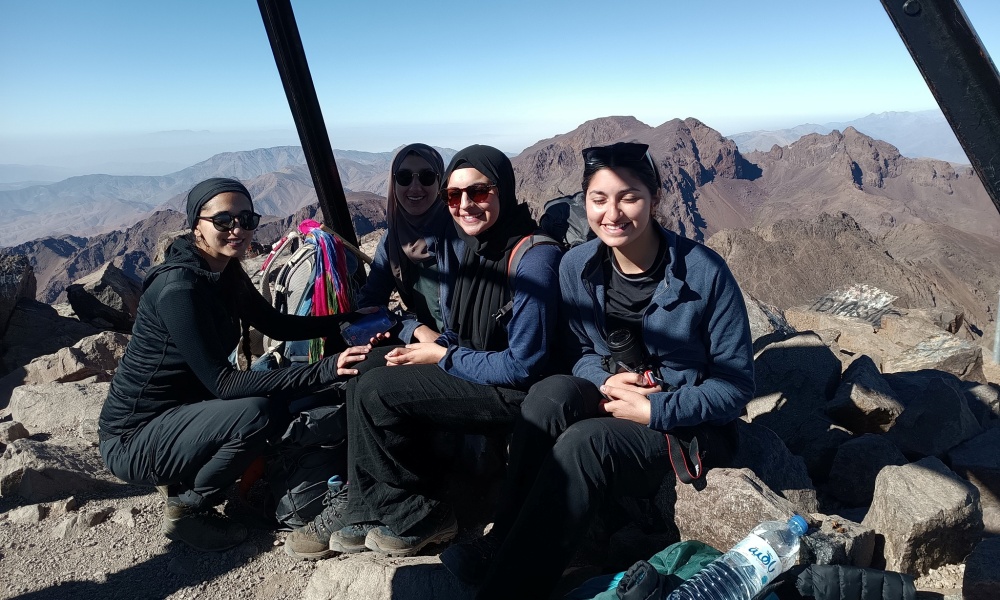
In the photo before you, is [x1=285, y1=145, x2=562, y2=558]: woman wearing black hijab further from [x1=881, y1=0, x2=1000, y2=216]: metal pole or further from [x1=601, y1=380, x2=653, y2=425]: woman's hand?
[x1=881, y1=0, x2=1000, y2=216]: metal pole

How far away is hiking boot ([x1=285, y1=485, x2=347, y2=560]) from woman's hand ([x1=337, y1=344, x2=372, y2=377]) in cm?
61

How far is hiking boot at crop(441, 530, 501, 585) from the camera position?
2.51 m

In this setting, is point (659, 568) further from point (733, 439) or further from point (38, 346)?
point (38, 346)

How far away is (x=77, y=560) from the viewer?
314 centimetres

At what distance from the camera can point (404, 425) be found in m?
2.78

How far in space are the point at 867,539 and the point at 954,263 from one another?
128 feet

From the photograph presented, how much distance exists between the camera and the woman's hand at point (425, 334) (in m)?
3.13

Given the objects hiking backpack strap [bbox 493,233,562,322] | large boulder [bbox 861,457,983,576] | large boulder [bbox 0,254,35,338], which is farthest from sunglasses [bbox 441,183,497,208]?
large boulder [bbox 0,254,35,338]

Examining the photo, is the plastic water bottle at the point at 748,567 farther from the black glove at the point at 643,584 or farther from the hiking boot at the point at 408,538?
the hiking boot at the point at 408,538

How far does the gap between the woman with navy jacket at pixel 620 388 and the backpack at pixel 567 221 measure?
1.31ft

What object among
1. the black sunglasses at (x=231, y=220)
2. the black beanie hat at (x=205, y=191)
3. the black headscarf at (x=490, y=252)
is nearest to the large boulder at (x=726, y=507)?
the black headscarf at (x=490, y=252)

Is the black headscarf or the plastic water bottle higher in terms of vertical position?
the black headscarf

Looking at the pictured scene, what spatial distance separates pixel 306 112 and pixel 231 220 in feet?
5.96

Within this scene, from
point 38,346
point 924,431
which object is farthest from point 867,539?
point 38,346
